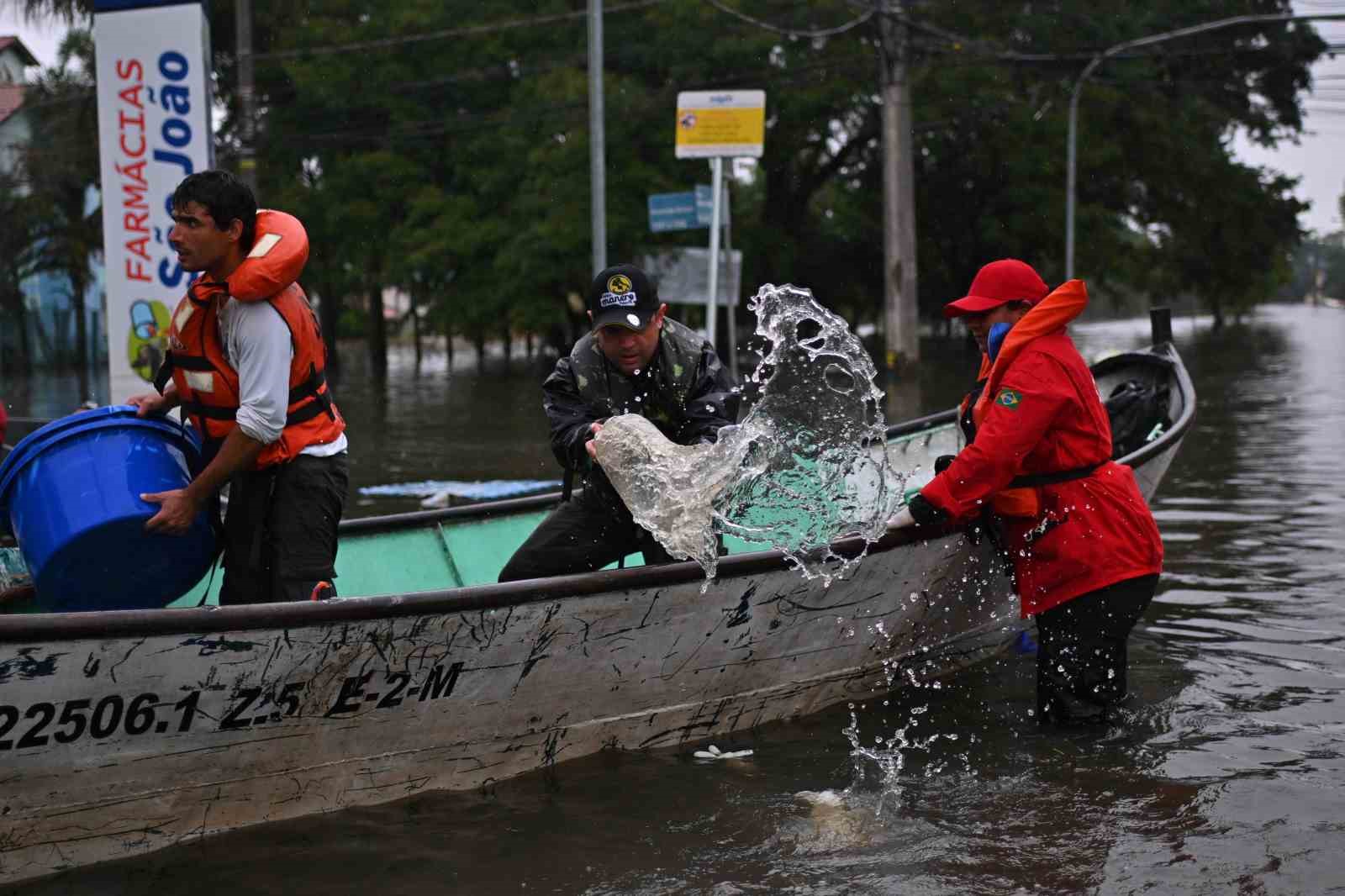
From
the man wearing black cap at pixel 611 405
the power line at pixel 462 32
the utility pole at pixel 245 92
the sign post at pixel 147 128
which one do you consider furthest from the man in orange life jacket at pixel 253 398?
the power line at pixel 462 32

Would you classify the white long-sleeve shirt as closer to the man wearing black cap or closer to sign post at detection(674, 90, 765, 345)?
the man wearing black cap

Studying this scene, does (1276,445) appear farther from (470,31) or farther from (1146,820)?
(470,31)

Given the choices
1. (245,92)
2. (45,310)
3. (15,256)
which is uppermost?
(245,92)

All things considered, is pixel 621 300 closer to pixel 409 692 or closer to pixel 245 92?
pixel 409 692

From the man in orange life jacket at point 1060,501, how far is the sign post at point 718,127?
974 centimetres

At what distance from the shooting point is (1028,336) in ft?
17.3

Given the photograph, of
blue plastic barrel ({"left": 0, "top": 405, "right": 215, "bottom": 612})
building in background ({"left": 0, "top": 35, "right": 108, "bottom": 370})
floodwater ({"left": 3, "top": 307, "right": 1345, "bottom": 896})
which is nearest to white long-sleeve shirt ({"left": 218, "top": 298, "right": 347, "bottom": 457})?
→ blue plastic barrel ({"left": 0, "top": 405, "right": 215, "bottom": 612})

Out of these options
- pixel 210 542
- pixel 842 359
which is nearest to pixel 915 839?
pixel 842 359

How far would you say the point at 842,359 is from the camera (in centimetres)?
542

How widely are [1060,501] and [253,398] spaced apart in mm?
2960

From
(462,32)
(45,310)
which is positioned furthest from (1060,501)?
(45,310)

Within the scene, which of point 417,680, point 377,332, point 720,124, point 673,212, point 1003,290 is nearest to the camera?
point 417,680

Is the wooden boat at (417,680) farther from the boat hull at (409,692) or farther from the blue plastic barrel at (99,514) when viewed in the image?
the blue plastic barrel at (99,514)

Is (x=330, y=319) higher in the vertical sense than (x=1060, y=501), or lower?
higher
